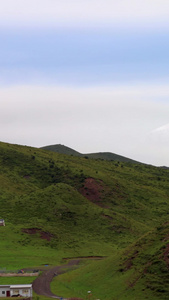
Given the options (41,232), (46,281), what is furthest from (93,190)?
(46,281)

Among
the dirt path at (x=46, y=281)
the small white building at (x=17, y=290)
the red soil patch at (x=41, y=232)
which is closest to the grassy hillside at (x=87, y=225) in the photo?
the red soil patch at (x=41, y=232)

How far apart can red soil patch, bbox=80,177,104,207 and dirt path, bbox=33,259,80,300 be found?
5922 cm

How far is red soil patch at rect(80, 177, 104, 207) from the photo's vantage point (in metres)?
159

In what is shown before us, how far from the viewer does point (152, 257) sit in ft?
254

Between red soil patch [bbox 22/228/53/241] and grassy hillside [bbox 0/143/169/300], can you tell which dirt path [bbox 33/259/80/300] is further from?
red soil patch [bbox 22/228/53/241]

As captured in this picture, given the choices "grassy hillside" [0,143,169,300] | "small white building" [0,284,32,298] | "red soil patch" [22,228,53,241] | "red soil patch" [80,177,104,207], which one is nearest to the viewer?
"small white building" [0,284,32,298]

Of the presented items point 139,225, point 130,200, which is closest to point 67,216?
point 139,225

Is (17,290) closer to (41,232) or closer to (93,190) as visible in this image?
(41,232)

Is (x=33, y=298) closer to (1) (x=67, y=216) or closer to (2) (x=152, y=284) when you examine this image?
(2) (x=152, y=284)

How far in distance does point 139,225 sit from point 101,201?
19.5m

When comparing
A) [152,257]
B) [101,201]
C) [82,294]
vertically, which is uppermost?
[101,201]

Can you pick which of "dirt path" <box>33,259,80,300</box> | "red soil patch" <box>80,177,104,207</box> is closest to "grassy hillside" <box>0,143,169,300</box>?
"red soil patch" <box>80,177,104,207</box>

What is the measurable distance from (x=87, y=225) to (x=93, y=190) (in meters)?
32.2

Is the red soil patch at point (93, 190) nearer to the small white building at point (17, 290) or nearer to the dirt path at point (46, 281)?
the dirt path at point (46, 281)
